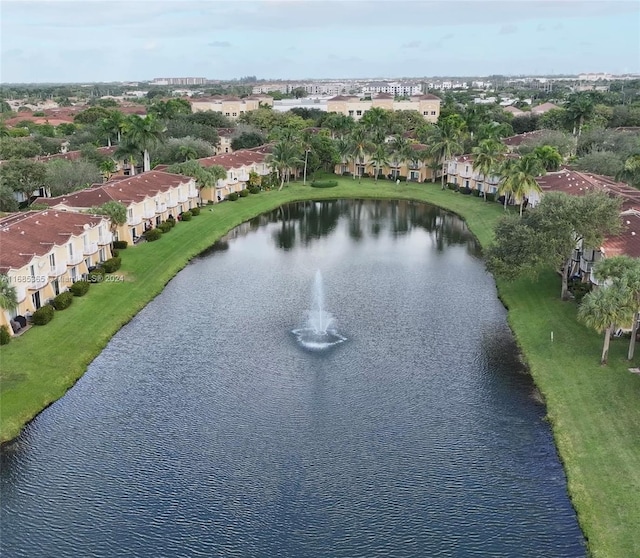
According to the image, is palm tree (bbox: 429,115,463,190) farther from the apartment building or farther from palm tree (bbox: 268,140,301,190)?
the apartment building

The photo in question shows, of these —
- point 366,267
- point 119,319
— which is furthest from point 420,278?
point 119,319

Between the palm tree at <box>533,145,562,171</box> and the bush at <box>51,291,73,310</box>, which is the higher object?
the palm tree at <box>533,145,562,171</box>

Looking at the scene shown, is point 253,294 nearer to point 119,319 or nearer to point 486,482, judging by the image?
point 119,319

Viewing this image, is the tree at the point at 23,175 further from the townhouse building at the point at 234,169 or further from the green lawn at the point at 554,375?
the green lawn at the point at 554,375

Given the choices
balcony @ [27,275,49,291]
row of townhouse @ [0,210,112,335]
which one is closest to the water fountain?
balcony @ [27,275,49,291]

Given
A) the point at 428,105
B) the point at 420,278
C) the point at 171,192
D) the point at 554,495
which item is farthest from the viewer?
the point at 428,105

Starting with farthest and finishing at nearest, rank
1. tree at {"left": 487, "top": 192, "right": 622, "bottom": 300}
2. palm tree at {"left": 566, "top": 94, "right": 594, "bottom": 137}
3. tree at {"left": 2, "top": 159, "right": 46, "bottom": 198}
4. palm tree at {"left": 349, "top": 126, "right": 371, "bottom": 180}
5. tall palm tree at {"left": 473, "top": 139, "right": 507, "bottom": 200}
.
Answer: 1. palm tree at {"left": 566, "top": 94, "right": 594, "bottom": 137}
2. palm tree at {"left": 349, "top": 126, "right": 371, "bottom": 180}
3. tall palm tree at {"left": 473, "top": 139, "right": 507, "bottom": 200}
4. tree at {"left": 2, "top": 159, "right": 46, "bottom": 198}
5. tree at {"left": 487, "top": 192, "right": 622, "bottom": 300}

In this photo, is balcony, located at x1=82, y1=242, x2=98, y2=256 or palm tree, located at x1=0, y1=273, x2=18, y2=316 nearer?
palm tree, located at x1=0, y1=273, x2=18, y2=316
